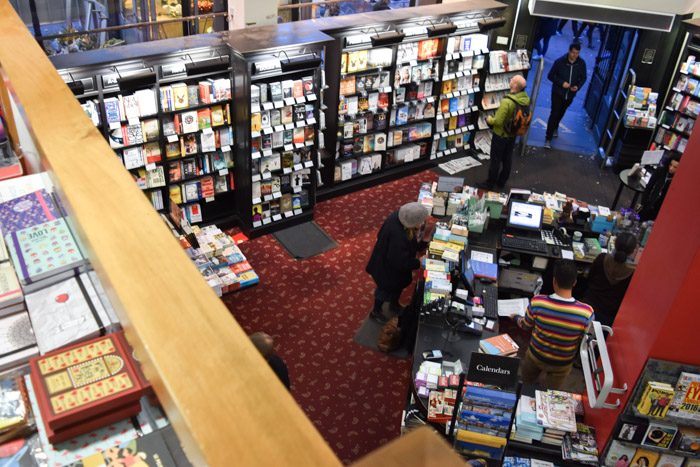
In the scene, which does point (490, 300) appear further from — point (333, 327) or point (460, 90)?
point (460, 90)

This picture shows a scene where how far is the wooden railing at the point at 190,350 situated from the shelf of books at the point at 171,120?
17.5 feet

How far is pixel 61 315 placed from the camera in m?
2.11

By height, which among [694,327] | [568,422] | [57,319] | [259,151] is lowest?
A: [568,422]

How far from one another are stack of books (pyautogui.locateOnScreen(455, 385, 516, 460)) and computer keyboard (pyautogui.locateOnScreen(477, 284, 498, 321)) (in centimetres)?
163

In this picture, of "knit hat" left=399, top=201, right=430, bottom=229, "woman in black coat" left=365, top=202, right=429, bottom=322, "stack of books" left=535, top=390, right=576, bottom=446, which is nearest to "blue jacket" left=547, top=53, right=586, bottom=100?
"woman in black coat" left=365, top=202, right=429, bottom=322

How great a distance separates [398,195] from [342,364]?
3949mm

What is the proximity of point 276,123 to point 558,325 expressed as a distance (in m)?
4.53

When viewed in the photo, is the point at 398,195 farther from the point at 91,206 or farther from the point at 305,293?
the point at 91,206

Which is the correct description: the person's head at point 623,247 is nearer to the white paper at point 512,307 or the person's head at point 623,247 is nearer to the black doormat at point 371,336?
the white paper at point 512,307

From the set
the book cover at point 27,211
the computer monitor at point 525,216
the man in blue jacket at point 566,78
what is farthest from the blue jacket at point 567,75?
the book cover at point 27,211

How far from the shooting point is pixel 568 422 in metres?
4.89

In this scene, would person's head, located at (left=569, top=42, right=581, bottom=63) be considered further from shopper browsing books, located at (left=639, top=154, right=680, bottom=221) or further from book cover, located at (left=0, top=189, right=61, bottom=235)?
book cover, located at (left=0, top=189, right=61, bottom=235)

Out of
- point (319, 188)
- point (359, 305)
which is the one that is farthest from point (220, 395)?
point (319, 188)

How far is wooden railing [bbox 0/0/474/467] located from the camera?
2.88 feet
